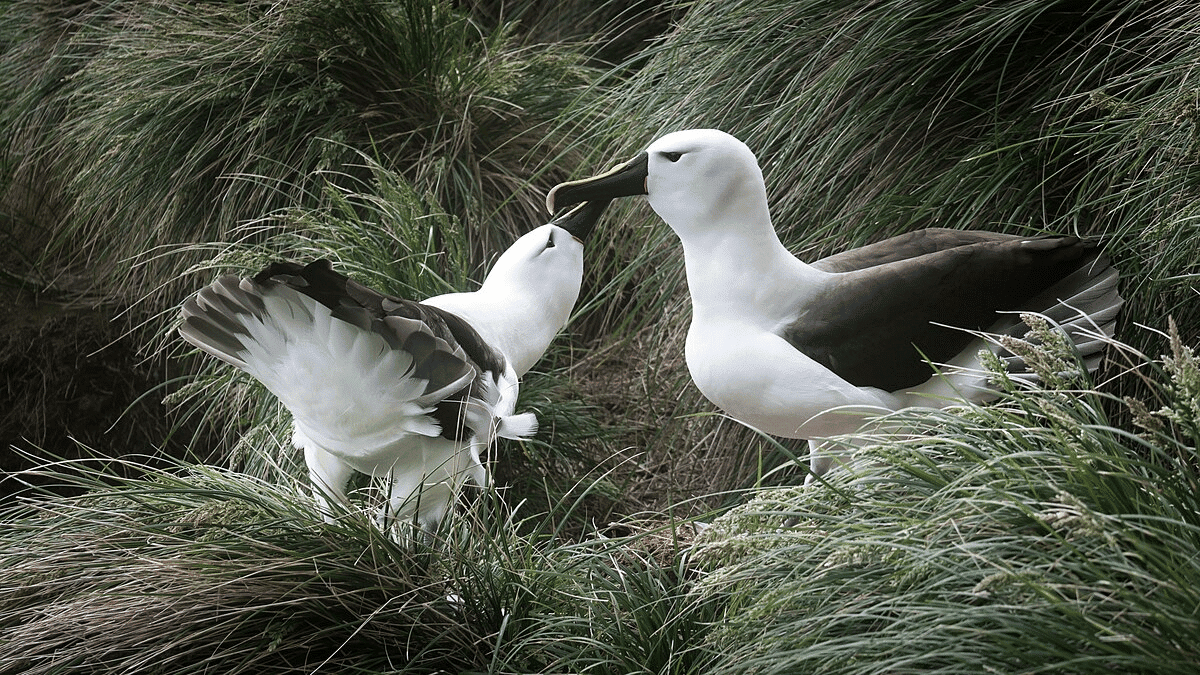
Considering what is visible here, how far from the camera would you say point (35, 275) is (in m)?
6.01

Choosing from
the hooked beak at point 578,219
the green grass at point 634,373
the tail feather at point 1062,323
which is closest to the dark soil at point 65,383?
the green grass at point 634,373

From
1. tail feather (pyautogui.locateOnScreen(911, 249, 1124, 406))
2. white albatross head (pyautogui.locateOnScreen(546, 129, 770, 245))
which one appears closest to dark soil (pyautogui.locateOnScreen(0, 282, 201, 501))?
white albatross head (pyautogui.locateOnScreen(546, 129, 770, 245))

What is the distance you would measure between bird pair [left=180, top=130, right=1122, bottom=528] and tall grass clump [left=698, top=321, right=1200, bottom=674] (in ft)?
1.14

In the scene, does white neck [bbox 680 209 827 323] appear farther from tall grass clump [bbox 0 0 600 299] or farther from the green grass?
tall grass clump [bbox 0 0 600 299]

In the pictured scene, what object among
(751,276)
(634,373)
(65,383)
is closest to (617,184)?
(751,276)

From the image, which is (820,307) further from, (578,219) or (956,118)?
(956,118)

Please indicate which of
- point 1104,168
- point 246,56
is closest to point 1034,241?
point 1104,168

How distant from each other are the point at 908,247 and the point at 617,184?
657mm

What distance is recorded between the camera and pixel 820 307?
2.57 meters

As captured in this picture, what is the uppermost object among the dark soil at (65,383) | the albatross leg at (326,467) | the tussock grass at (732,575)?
the tussock grass at (732,575)

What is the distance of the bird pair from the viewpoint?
2.53 m

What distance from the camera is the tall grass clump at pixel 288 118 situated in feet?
A: 16.0

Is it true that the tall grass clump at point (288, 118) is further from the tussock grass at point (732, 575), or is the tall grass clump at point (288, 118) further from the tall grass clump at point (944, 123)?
the tussock grass at point (732, 575)

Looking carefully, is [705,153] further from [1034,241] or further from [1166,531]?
[1166,531]
